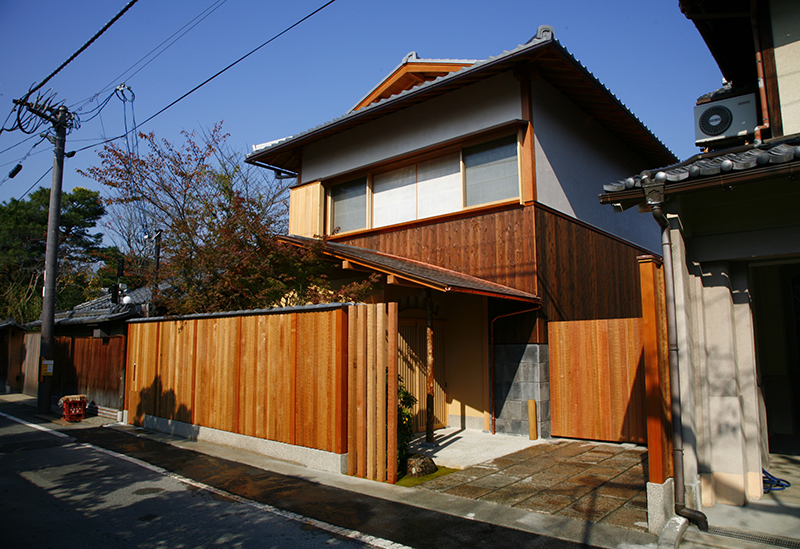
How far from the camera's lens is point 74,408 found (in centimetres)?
1248

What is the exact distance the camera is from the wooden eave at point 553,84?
970 centimetres

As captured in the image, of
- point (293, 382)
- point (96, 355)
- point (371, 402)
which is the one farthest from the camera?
point (96, 355)

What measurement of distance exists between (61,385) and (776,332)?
18.2 m

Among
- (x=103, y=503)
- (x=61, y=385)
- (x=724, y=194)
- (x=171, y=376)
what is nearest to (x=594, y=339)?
(x=724, y=194)

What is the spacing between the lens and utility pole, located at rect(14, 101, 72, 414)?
1332 centimetres

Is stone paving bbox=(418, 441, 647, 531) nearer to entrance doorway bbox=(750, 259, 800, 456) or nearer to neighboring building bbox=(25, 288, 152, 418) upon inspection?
entrance doorway bbox=(750, 259, 800, 456)

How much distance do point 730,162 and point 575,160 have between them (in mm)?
7425

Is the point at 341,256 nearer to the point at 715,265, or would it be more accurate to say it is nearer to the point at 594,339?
the point at 594,339

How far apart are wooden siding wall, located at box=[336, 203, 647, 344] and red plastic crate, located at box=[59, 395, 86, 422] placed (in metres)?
8.07

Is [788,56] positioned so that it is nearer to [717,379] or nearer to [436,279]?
[717,379]

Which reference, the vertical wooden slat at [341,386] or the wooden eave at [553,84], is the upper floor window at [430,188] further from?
the vertical wooden slat at [341,386]

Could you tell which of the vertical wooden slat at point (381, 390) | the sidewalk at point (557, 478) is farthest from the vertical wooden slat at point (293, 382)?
the sidewalk at point (557, 478)

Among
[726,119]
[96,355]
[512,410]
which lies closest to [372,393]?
[512,410]

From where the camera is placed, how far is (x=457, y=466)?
24.2ft
